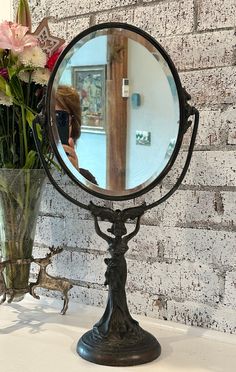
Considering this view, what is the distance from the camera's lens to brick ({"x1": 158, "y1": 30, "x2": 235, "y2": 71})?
1.00 meters

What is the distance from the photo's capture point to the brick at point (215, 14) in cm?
99

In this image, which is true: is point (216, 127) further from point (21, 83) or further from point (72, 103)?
point (21, 83)

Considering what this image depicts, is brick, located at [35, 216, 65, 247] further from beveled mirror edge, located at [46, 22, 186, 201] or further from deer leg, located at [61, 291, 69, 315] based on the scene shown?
beveled mirror edge, located at [46, 22, 186, 201]

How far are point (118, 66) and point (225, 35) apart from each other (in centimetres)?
22

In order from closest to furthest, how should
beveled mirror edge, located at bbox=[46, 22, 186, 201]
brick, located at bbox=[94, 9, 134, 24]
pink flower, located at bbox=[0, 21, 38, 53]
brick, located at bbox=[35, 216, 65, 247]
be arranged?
1. beveled mirror edge, located at bbox=[46, 22, 186, 201]
2. pink flower, located at bbox=[0, 21, 38, 53]
3. brick, located at bbox=[94, 9, 134, 24]
4. brick, located at bbox=[35, 216, 65, 247]

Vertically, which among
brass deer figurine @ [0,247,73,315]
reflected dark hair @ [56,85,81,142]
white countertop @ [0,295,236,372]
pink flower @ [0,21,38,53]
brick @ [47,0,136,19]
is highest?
brick @ [47,0,136,19]

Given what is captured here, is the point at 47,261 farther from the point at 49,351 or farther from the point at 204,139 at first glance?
the point at 204,139

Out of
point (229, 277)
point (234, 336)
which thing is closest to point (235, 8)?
point (229, 277)

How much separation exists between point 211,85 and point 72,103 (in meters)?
0.27

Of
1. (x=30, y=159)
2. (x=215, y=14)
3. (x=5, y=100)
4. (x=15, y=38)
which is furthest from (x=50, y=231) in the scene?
(x=215, y=14)

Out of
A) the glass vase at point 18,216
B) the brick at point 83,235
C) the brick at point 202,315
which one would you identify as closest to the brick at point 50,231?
the brick at point 83,235

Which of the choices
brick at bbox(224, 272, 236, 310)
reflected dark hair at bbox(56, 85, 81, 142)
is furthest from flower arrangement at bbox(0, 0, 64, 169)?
brick at bbox(224, 272, 236, 310)

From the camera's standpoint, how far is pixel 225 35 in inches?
39.3

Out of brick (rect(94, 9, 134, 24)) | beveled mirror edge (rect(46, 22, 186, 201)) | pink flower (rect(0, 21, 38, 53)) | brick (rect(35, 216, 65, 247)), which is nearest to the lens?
beveled mirror edge (rect(46, 22, 186, 201))
